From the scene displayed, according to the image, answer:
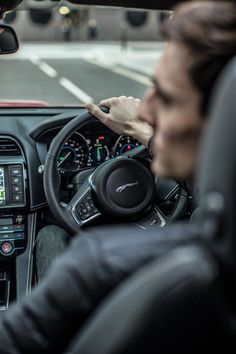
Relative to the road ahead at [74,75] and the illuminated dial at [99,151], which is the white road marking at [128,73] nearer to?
the road ahead at [74,75]

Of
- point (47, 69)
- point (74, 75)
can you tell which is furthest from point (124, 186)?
point (47, 69)

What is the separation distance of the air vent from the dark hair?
2.78 metres

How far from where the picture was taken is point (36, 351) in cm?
183

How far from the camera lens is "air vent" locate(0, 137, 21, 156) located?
14.5ft

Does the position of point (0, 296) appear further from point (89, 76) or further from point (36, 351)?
point (89, 76)

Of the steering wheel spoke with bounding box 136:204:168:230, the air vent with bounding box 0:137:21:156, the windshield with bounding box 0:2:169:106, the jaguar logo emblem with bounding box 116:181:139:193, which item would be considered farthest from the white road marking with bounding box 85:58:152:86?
the jaguar logo emblem with bounding box 116:181:139:193

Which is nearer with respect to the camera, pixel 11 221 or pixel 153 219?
pixel 153 219

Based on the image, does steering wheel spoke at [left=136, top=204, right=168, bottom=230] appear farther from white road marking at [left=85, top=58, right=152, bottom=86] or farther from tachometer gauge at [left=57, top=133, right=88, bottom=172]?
white road marking at [left=85, top=58, right=152, bottom=86]

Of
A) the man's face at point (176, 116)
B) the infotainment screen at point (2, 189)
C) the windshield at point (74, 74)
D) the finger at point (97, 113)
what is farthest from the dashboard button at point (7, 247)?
the windshield at point (74, 74)

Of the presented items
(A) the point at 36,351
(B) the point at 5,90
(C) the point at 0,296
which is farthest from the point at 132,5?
(B) the point at 5,90

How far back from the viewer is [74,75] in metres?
26.5

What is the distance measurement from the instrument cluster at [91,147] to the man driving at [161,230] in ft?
7.91

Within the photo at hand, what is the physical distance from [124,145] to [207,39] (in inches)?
105

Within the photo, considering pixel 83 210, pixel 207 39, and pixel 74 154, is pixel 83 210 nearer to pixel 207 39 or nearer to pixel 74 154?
pixel 74 154
